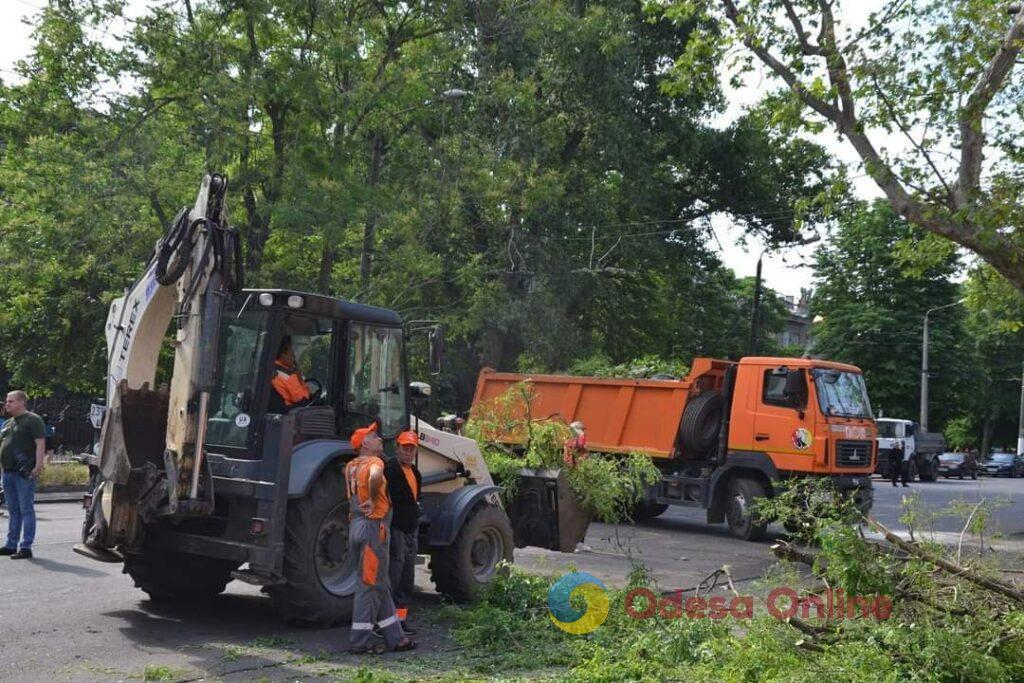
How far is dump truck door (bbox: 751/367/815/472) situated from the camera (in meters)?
15.8

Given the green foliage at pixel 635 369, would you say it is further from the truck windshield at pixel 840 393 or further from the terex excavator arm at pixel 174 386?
the terex excavator arm at pixel 174 386

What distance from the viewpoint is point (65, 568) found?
10484 mm

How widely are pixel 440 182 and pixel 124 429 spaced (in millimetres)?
14862

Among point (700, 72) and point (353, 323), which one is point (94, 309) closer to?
point (700, 72)

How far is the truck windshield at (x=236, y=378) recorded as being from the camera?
27.0ft

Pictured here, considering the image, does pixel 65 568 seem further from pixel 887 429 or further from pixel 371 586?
pixel 887 429

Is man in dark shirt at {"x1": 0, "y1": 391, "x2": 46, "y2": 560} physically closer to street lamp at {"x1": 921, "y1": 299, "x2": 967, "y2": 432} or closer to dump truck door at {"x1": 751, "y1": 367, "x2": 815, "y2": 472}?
dump truck door at {"x1": 751, "y1": 367, "x2": 815, "y2": 472}

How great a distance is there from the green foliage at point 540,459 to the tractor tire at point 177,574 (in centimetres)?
330

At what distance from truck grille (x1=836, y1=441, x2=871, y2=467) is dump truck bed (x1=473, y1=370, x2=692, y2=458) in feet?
7.97

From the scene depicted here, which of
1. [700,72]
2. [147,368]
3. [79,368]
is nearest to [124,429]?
[147,368]

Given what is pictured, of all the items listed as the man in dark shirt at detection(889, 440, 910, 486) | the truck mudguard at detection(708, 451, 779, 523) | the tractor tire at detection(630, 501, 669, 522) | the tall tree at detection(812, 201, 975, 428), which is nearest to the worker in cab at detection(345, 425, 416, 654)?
the truck mudguard at detection(708, 451, 779, 523)

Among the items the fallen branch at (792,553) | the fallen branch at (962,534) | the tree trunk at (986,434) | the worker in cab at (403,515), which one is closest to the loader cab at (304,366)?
the worker in cab at (403,515)
